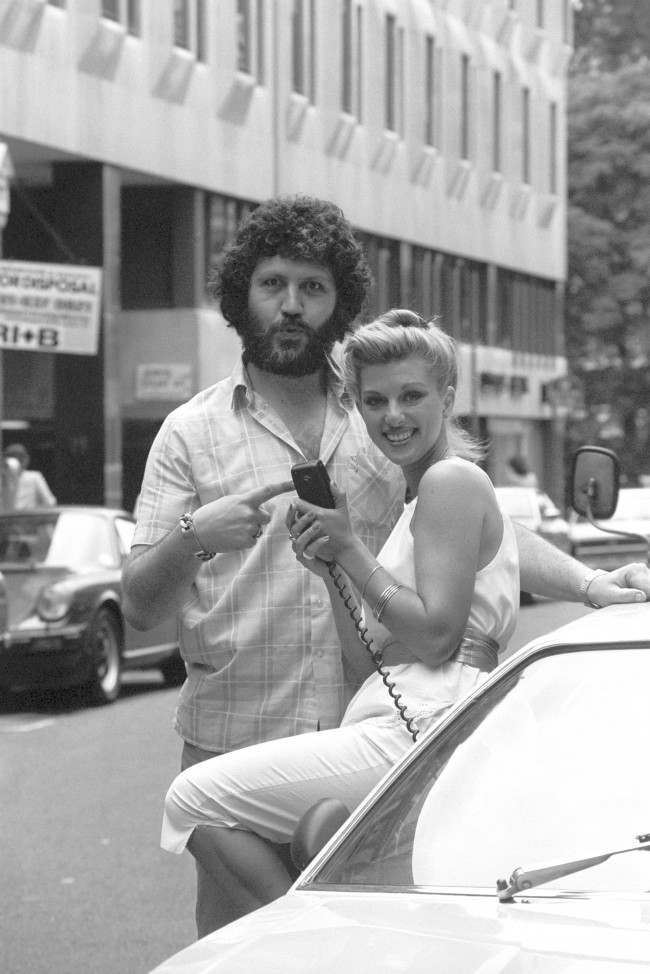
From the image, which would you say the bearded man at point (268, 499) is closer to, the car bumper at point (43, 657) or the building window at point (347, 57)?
the car bumper at point (43, 657)

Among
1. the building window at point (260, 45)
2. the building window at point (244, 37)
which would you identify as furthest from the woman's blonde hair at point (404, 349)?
the building window at point (260, 45)

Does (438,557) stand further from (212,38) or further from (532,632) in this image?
(212,38)

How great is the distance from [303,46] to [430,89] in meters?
8.47

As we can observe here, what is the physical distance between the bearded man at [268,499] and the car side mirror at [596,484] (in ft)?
1.85

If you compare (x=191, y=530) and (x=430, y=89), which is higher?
(x=430, y=89)

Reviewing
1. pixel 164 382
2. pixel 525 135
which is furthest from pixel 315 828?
pixel 525 135

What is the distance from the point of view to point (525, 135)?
5119 cm

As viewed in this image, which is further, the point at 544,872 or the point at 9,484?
the point at 9,484

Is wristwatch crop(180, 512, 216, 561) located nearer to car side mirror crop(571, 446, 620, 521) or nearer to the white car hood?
the white car hood

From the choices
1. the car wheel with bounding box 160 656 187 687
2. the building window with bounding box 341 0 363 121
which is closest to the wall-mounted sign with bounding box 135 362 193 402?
the building window with bounding box 341 0 363 121

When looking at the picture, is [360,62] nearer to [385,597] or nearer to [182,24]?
[182,24]

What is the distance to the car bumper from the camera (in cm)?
1553

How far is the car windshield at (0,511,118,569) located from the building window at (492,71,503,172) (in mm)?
33655

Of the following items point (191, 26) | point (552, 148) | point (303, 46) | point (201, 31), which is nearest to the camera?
point (191, 26)
